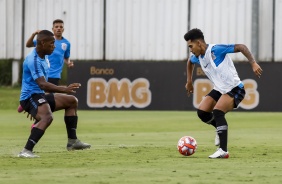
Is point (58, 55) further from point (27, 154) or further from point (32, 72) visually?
point (27, 154)

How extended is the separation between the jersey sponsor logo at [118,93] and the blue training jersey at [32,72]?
17.5 meters

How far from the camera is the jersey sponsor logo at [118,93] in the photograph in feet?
105

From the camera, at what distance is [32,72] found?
14.1 m

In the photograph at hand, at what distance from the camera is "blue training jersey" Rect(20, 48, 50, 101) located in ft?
46.2

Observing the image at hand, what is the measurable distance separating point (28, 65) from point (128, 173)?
11.9 feet

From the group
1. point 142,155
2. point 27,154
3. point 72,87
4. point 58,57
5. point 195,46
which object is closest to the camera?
point 72,87

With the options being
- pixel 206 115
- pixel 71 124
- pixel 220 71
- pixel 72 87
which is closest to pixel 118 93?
pixel 71 124

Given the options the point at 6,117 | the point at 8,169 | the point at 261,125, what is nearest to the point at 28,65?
the point at 8,169

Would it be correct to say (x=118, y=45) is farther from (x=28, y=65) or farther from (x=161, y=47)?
(x=28, y=65)

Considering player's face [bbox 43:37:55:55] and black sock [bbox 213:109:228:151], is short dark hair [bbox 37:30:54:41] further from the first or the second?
black sock [bbox 213:109:228:151]

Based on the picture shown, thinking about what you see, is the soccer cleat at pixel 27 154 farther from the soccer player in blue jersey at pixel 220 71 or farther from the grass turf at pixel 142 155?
the soccer player in blue jersey at pixel 220 71

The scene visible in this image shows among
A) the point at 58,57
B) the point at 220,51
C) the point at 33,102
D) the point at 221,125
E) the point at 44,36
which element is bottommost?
the point at 221,125

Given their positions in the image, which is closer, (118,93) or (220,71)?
(220,71)

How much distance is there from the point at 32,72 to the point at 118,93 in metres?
18.0
